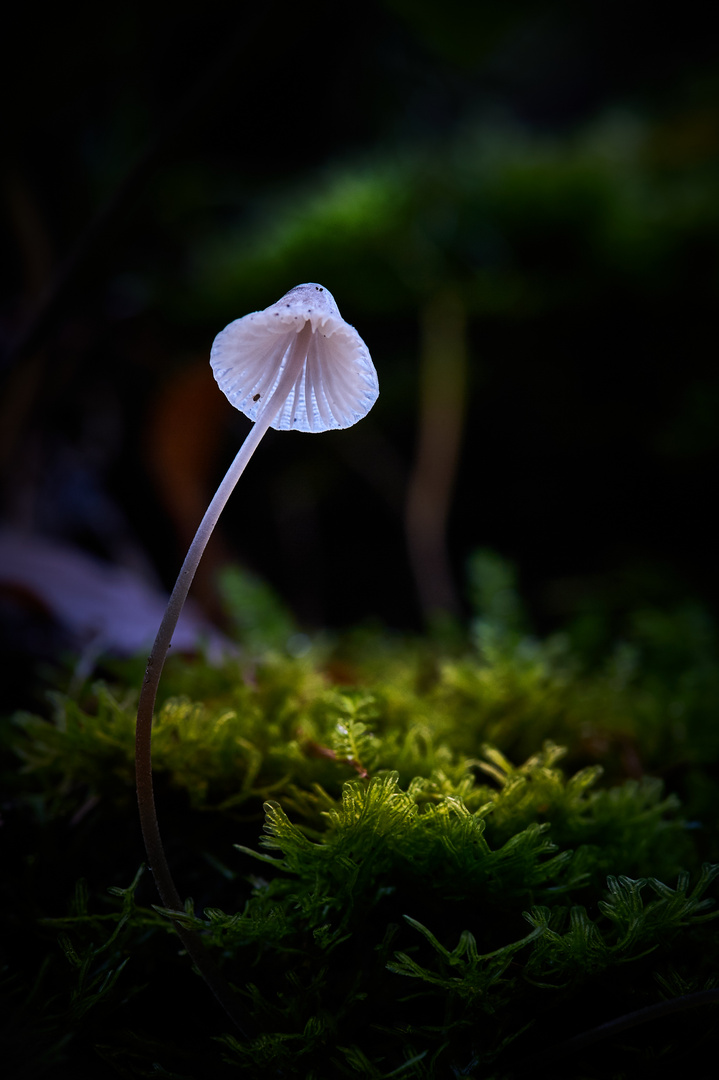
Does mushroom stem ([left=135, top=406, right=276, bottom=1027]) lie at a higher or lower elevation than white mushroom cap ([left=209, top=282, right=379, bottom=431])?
lower

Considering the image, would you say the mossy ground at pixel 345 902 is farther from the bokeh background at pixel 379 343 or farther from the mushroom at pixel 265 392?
the bokeh background at pixel 379 343

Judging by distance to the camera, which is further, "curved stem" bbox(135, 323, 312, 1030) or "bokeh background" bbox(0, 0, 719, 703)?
"bokeh background" bbox(0, 0, 719, 703)

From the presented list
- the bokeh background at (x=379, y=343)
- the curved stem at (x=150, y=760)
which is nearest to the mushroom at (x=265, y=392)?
the curved stem at (x=150, y=760)

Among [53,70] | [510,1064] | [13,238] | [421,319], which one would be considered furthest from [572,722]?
[13,238]

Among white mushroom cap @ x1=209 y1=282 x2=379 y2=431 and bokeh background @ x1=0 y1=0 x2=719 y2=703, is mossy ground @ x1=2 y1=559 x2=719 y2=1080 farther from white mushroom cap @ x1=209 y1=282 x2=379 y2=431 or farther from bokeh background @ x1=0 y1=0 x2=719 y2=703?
bokeh background @ x1=0 y1=0 x2=719 y2=703

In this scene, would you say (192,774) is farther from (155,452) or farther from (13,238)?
(13,238)

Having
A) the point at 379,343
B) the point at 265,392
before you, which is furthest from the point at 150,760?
the point at 379,343

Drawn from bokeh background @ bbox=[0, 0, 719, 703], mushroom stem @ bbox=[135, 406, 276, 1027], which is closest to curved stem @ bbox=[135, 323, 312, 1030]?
mushroom stem @ bbox=[135, 406, 276, 1027]
